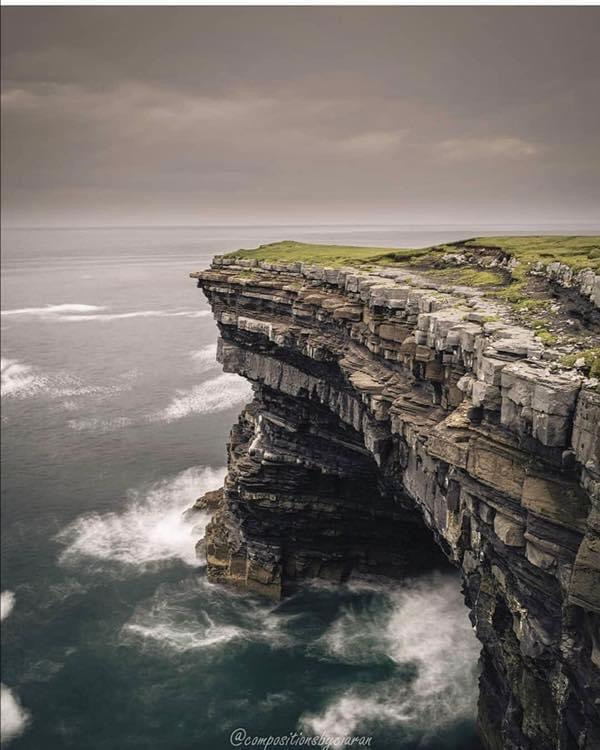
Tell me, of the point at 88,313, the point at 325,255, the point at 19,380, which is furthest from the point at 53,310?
the point at 325,255

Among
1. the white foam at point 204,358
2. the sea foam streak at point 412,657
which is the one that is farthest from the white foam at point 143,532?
the white foam at point 204,358

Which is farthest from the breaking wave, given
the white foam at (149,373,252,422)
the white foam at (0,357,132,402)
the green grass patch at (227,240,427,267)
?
the green grass patch at (227,240,427,267)

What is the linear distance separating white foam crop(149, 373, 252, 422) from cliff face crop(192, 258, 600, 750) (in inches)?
982

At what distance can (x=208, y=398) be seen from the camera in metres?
67.8

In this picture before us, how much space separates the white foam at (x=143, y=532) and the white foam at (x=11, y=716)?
33.6 feet

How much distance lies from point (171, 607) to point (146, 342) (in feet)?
206

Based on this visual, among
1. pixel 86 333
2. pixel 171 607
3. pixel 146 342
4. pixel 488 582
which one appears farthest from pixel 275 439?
pixel 86 333

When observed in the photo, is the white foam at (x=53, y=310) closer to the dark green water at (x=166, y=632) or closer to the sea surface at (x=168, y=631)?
the sea surface at (x=168, y=631)

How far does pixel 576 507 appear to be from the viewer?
12094 millimetres

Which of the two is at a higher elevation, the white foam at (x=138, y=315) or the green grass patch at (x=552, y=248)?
the green grass patch at (x=552, y=248)

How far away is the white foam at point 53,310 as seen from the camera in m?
121

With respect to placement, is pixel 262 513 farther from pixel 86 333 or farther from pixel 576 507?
pixel 86 333

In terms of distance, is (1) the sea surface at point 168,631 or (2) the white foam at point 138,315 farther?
(2) the white foam at point 138,315

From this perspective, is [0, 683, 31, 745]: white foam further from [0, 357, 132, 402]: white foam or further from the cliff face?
[0, 357, 132, 402]: white foam
